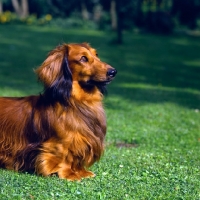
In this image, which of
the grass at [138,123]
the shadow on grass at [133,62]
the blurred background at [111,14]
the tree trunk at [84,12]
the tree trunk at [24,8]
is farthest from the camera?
the tree trunk at [24,8]

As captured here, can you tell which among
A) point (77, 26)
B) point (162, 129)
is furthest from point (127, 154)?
point (77, 26)

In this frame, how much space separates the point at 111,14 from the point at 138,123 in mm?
32965

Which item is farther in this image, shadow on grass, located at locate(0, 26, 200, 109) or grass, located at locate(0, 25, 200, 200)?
shadow on grass, located at locate(0, 26, 200, 109)

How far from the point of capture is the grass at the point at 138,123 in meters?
7.02

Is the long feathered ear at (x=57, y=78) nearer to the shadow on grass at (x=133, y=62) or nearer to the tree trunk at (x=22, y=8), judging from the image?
the shadow on grass at (x=133, y=62)

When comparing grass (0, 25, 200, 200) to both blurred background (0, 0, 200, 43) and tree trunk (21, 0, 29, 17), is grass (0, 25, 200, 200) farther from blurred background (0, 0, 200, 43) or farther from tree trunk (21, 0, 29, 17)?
tree trunk (21, 0, 29, 17)

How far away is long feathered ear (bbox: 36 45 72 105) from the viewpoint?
7387mm

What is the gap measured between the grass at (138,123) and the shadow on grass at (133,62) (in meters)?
0.03

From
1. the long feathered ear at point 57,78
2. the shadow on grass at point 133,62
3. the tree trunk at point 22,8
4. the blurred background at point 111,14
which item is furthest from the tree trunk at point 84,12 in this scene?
the long feathered ear at point 57,78

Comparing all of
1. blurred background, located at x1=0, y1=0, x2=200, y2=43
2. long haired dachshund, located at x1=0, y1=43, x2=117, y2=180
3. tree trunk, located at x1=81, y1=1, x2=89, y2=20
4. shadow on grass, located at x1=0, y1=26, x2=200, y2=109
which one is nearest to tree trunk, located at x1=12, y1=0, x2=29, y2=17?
blurred background, located at x1=0, y1=0, x2=200, y2=43

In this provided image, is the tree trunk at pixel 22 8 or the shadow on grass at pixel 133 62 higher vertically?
the shadow on grass at pixel 133 62

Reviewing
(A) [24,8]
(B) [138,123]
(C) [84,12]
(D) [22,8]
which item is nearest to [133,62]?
(B) [138,123]

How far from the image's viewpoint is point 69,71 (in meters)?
7.46

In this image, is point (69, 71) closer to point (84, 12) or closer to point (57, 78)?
point (57, 78)
